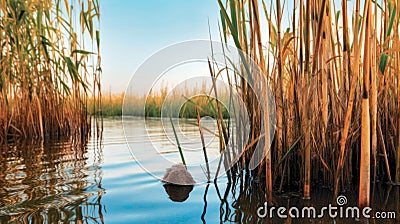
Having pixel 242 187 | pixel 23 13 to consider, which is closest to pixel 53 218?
pixel 242 187

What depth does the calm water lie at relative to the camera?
1290mm

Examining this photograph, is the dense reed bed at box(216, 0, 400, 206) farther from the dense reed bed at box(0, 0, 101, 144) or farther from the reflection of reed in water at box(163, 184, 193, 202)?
the dense reed bed at box(0, 0, 101, 144)

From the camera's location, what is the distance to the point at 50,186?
1.71 m

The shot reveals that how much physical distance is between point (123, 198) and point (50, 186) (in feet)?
1.27

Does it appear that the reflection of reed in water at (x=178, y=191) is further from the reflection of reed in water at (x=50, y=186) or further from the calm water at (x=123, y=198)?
the reflection of reed in water at (x=50, y=186)

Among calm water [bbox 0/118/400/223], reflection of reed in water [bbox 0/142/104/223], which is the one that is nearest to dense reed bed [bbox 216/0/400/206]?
calm water [bbox 0/118/400/223]

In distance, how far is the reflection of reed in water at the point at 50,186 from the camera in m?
1.31

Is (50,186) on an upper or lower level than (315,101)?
lower

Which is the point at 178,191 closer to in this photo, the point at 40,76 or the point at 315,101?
the point at 315,101

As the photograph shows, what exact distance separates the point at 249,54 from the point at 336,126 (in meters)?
0.46

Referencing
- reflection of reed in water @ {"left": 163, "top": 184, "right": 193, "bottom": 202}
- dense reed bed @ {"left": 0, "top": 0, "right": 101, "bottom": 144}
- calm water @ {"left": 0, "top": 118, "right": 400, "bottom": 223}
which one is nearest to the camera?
calm water @ {"left": 0, "top": 118, "right": 400, "bottom": 223}

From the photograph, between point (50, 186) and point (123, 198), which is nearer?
point (123, 198)

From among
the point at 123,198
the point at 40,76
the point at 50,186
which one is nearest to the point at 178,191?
the point at 123,198

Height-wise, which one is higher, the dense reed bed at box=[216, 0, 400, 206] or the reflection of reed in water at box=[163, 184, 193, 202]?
the dense reed bed at box=[216, 0, 400, 206]
